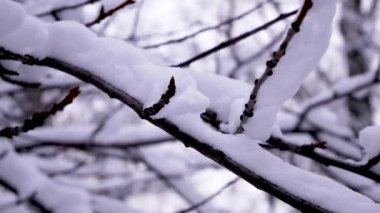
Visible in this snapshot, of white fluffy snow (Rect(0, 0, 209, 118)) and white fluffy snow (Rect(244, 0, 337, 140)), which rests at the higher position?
white fluffy snow (Rect(0, 0, 209, 118))

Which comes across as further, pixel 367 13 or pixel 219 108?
pixel 367 13

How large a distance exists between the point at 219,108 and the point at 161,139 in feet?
3.25

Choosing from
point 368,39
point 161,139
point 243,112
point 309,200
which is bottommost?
point 309,200

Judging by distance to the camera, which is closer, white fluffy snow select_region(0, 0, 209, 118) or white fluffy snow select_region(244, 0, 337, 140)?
white fluffy snow select_region(244, 0, 337, 140)

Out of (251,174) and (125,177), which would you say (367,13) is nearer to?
(125,177)

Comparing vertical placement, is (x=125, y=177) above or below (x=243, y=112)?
above

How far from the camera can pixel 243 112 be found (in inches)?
28.5

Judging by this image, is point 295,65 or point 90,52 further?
point 90,52

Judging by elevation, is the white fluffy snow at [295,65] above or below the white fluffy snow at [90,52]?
below

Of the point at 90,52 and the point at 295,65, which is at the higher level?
the point at 90,52

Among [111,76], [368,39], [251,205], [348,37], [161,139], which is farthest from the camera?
[251,205]

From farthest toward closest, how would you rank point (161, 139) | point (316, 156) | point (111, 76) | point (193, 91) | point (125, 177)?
point (125, 177), point (161, 139), point (316, 156), point (111, 76), point (193, 91)

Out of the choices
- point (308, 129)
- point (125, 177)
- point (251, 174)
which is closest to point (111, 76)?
point (251, 174)

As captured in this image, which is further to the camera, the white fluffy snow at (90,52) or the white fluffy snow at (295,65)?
the white fluffy snow at (90,52)
